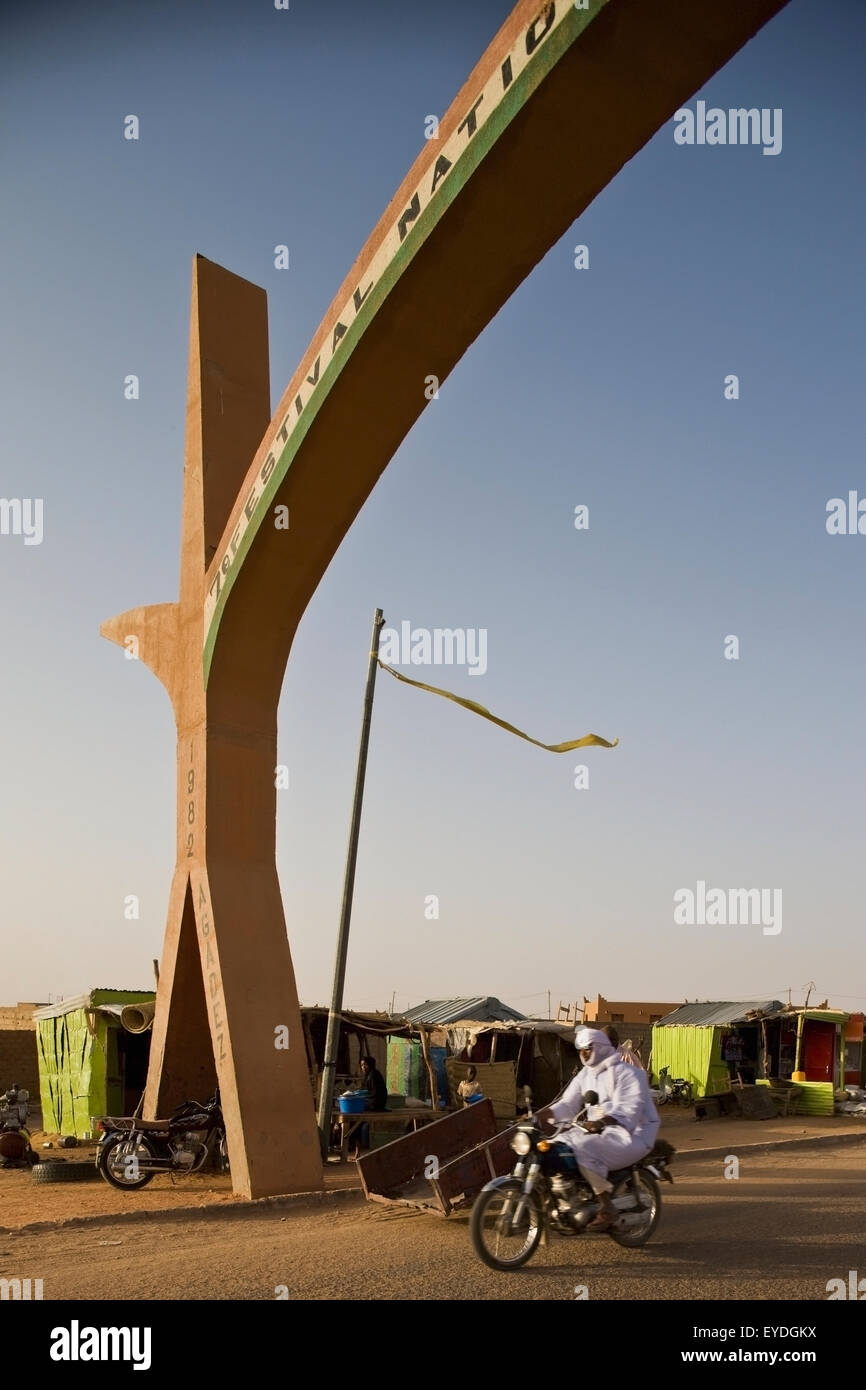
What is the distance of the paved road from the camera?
6.94 m

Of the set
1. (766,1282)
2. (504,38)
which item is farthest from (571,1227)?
(504,38)

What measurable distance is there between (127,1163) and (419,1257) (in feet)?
17.6

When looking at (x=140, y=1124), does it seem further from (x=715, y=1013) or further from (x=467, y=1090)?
(x=715, y=1013)

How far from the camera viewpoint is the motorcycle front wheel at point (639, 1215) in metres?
8.19

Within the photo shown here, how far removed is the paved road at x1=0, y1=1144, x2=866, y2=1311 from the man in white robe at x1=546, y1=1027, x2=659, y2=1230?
57cm

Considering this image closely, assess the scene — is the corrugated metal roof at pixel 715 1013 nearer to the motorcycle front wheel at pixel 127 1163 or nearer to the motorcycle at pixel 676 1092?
the motorcycle at pixel 676 1092

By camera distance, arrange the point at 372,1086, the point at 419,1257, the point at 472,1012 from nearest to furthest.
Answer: the point at 419,1257 → the point at 372,1086 → the point at 472,1012

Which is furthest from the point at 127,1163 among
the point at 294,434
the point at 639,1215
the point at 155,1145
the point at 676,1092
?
the point at 676,1092

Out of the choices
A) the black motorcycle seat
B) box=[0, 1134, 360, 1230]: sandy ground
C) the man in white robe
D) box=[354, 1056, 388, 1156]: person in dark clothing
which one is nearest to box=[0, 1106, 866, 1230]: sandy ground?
box=[0, 1134, 360, 1230]: sandy ground

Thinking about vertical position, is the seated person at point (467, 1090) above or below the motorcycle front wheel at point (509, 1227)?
below

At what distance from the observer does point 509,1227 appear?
7609 mm

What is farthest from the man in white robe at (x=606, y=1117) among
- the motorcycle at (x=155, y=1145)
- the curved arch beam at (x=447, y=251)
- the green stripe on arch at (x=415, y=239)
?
the green stripe on arch at (x=415, y=239)

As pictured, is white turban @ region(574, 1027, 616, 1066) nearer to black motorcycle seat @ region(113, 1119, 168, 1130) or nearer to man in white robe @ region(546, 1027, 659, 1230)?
man in white robe @ region(546, 1027, 659, 1230)
